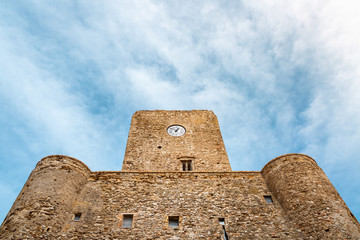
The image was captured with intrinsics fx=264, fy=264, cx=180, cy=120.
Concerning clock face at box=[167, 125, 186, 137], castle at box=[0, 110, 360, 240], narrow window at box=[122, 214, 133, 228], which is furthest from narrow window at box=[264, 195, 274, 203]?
clock face at box=[167, 125, 186, 137]

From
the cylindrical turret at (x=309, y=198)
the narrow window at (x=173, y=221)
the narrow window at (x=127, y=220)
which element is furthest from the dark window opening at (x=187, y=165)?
the narrow window at (x=127, y=220)

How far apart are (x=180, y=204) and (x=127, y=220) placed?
7.42 feet

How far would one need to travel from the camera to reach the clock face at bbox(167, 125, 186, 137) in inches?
838

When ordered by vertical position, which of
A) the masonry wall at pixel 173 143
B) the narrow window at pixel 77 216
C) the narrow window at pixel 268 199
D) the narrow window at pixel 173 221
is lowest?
the narrow window at pixel 173 221

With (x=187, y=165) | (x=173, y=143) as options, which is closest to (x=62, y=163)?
(x=187, y=165)

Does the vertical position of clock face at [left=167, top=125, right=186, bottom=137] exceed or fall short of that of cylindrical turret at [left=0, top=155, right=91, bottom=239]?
it exceeds it

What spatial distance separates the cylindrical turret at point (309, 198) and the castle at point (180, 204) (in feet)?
0.11

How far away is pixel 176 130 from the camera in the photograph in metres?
21.7

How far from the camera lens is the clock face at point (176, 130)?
21281mm

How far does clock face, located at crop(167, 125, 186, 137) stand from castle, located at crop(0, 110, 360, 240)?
27.9ft

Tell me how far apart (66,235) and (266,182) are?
8899mm

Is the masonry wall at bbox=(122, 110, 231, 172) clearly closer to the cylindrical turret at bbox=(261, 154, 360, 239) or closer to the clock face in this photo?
the clock face

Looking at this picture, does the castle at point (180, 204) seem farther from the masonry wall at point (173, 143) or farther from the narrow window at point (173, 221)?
the masonry wall at point (173, 143)

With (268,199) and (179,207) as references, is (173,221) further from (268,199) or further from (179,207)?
(268,199)
